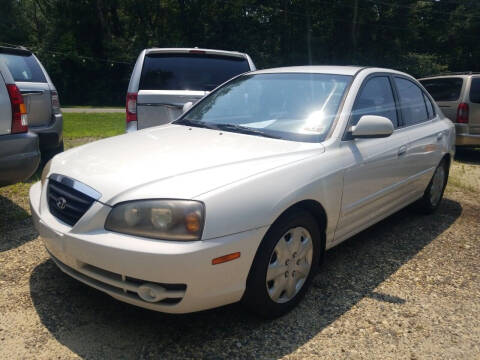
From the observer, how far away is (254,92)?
3.80m

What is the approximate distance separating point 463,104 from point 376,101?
5.69 metres

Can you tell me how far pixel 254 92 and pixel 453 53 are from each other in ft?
124

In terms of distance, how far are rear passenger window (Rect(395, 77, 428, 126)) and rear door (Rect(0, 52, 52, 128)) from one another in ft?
14.5

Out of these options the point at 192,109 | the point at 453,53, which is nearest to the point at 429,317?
the point at 192,109

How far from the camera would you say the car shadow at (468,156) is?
8.80 metres

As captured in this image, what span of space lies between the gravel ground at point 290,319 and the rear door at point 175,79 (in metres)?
2.09

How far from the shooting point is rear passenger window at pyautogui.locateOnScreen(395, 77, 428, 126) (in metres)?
4.20

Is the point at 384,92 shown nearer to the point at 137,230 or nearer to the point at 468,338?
the point at 468,338

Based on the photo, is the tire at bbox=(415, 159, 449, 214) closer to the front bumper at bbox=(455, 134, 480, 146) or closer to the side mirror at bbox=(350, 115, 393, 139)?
the side mirror at bbox=(350, 115, 393, 139)

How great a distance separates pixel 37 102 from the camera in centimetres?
573

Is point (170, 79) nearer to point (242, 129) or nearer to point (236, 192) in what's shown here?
point (242, 129)

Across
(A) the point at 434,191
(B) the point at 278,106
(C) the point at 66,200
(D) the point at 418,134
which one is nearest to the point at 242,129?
(B) the point at 278,106

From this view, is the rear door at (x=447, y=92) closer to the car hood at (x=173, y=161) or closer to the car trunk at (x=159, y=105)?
the car trunk at (x=159, y=105)

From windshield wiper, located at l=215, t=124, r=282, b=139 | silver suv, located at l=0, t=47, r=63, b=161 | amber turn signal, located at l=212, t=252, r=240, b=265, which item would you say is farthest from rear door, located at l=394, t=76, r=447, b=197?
silver suv, located at l=0, t=47, r=63, b=161
